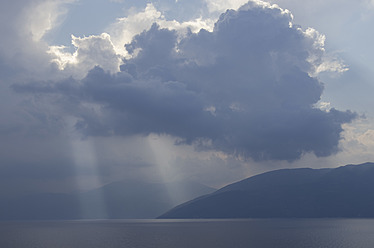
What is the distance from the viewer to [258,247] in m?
140

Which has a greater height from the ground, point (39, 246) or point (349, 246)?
point (39, 246)

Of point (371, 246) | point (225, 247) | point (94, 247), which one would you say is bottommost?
point (371, 246)

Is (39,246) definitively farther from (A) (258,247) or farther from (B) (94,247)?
(A) (258,247)

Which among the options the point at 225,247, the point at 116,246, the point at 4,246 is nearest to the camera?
→ the point at 225,247

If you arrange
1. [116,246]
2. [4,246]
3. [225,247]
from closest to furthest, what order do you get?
[225,247] < [116,246] < [4,246]

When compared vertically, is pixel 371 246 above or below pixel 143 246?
below

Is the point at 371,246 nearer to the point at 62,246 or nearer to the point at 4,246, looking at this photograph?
the point at 62,246

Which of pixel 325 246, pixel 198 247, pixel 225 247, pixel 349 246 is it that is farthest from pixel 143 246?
pixel 349 246

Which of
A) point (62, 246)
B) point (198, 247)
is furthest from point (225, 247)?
point (62, 246)

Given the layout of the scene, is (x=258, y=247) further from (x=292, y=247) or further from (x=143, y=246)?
(x=143, y=246)

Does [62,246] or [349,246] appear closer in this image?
[349,246]

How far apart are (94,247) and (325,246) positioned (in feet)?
308

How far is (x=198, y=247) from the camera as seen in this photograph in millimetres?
142375

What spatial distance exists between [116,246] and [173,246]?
2437 centimetres
